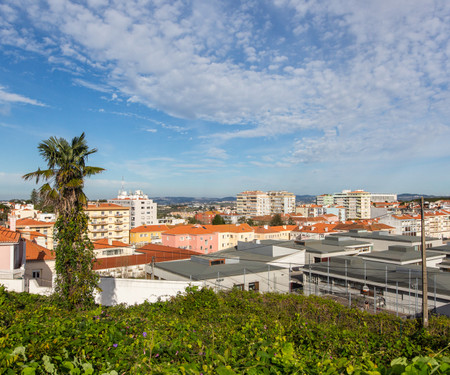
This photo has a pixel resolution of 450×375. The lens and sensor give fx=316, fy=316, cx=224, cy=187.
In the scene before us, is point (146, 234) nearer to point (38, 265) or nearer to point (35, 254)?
point (35, 254)

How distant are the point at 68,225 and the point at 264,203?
10936cm

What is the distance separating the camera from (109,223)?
51.2 metres

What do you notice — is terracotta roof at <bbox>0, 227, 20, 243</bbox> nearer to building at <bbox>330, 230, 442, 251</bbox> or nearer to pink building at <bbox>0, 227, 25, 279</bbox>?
pink building at <bbox>0, 227, 25, 279</bbox>

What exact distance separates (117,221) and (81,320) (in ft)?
167

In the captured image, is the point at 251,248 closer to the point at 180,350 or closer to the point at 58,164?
the point at 58,164

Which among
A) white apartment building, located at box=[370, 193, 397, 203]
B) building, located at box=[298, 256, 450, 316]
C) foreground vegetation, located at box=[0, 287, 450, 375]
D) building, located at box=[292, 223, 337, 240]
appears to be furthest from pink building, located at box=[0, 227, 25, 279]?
white apartment building, located at box=[370, 193, 397, 203]

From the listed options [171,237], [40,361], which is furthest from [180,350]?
[171,237]

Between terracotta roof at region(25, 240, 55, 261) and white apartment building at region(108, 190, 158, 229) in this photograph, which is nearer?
terracotta roof at region(25, 240, 55, 261)

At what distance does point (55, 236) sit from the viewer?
8.48 metres

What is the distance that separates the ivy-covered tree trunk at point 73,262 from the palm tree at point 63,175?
0.90 feet

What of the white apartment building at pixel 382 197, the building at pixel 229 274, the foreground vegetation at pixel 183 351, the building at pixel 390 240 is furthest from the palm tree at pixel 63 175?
the white apartment building at pixel 382 197

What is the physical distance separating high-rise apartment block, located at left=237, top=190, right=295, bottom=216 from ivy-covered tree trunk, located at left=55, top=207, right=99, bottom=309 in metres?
106

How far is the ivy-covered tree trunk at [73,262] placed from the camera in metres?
8.41

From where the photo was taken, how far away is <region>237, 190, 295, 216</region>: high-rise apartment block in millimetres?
114625
